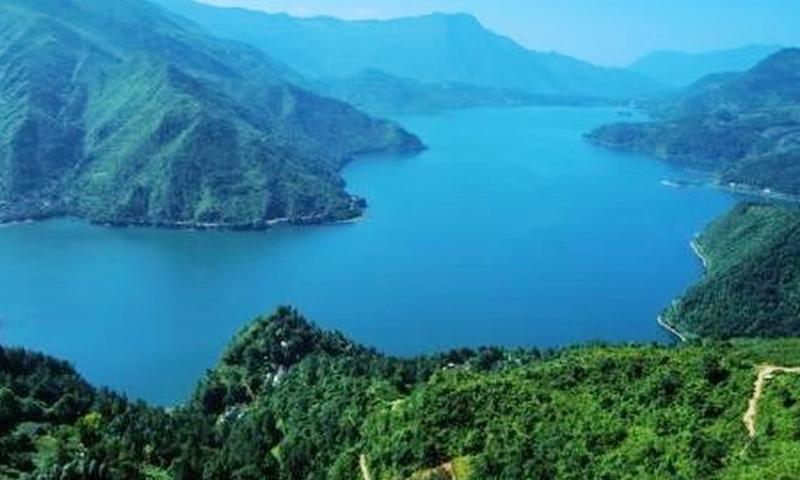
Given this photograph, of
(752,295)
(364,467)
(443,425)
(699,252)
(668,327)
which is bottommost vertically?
(668,327)

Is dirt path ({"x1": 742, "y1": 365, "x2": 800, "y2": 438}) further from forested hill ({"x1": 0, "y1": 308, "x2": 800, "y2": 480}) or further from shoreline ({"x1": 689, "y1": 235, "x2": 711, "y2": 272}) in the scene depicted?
shoreline ({"x1": 689, "y1": 235, "x2": 711, "y2": 272})

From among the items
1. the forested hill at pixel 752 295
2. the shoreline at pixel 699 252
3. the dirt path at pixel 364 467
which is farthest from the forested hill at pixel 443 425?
the shoreline at pixel 699 252

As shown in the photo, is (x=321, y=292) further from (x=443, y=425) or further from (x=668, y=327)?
(x=443, y=425)

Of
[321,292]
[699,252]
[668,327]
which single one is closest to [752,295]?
[668,327]

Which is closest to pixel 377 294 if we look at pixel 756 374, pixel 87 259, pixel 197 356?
pixel 197 356

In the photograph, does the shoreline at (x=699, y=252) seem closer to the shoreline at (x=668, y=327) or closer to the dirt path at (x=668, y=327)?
the shoreline at (x=668, y=327)

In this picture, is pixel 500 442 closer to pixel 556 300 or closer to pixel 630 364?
pixel 630 364
